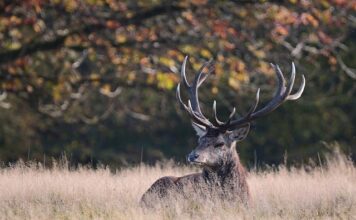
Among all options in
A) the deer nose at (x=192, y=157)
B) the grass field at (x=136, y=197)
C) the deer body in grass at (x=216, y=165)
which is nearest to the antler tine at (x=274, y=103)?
the deer body in grass at (x=216, y=165)

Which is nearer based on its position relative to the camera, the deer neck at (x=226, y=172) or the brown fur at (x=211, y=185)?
the brown fur at (x=211, y=185)

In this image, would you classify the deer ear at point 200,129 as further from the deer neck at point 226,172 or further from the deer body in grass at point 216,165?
the deer neck at point 226,172

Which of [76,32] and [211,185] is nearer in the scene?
[211,185]

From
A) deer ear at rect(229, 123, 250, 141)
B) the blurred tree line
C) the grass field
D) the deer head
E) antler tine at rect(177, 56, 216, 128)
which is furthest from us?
the blurred tree line

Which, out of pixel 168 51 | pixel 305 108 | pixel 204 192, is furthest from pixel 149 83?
pixel 305 108

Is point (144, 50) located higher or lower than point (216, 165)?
lower

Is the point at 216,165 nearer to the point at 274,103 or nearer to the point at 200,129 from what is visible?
the point at 200,129

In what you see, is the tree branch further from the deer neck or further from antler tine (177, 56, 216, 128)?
the deer neck

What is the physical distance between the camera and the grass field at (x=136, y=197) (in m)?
9.51

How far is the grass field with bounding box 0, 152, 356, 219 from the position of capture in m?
9.51

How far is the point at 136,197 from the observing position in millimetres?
10812

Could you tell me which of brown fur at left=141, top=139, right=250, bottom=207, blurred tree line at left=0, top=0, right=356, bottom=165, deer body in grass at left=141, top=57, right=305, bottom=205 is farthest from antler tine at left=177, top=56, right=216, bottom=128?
blurred tree line at left=0, top=0, right=356, bottom=165

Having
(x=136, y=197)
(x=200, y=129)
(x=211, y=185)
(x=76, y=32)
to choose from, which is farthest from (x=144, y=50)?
(x=211, y=185)

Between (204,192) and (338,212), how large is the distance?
1.32 m
